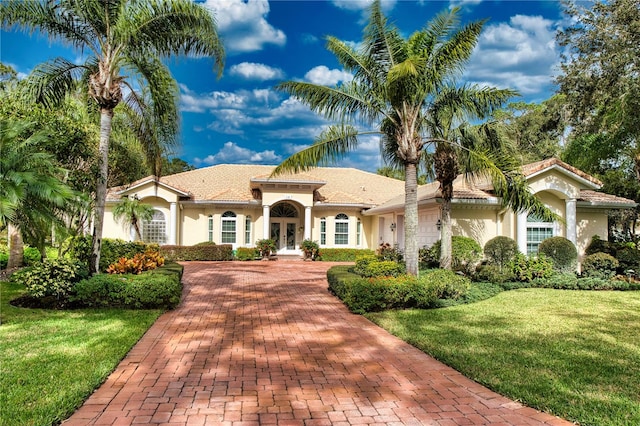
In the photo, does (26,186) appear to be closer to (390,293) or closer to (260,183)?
(390,293)

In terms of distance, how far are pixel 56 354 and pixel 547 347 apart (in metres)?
7.85

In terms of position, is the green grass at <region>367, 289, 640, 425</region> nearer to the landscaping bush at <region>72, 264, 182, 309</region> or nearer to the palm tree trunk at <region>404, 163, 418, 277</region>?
the palm tree trunk at <region>404, 163, 418, 277</region>

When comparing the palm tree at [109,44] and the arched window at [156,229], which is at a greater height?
the palm tree at [109,44]

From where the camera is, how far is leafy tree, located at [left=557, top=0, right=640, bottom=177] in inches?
570

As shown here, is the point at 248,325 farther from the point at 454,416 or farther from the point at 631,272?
the point at 631,272

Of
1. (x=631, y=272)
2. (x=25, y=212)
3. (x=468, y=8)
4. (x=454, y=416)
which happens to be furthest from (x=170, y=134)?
(x=631, y=272)

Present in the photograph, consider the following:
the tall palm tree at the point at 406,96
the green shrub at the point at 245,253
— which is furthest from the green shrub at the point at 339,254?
the tall palm tree at the point at 406,96

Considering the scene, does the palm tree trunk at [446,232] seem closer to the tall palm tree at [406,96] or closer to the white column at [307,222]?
the tall palm tree at [406,96]

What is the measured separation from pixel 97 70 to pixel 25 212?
557 centimetres

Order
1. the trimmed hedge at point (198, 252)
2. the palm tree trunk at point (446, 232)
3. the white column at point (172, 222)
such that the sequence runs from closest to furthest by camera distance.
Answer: the palm tree trunk at point (446, 232) < the trimmed hedge at point (198, 252) < the white column at point (172, 222)

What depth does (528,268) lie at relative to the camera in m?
14.6

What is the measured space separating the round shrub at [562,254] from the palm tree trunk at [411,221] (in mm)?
7176

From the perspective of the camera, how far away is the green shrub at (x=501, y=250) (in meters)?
15.1

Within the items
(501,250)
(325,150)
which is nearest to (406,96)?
(325,150)
